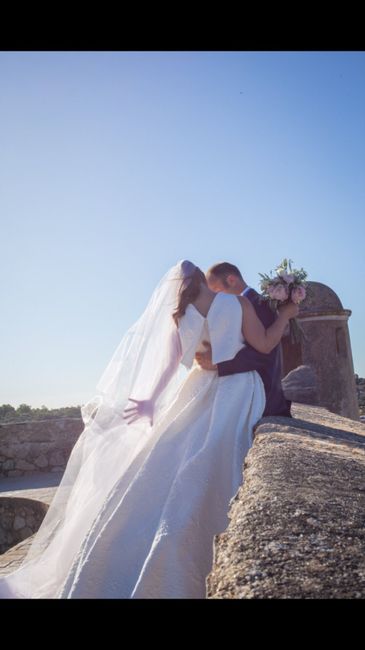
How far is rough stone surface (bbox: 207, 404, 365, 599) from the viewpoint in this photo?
82 centimetres

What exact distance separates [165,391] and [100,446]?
594mm

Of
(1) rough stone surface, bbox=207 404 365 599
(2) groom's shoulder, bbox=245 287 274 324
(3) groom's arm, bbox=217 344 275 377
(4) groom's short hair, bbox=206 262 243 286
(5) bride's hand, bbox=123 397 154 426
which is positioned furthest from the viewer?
(4) groom's short hair, bbox=206 262 243 286

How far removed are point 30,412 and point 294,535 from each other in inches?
530

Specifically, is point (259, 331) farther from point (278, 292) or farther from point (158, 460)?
point (158, 460)

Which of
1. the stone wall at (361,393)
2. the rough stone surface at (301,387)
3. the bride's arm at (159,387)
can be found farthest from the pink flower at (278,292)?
the stone wall at (361,393)

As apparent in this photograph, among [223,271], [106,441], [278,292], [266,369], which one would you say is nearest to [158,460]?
[106,441]

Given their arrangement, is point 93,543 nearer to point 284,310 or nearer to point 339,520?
point 339,520

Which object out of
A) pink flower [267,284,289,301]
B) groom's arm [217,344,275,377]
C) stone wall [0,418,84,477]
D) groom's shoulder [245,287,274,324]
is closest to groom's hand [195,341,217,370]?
groom's arm [217,344,275,377]

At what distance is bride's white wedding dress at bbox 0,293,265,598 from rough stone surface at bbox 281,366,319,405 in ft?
12.9

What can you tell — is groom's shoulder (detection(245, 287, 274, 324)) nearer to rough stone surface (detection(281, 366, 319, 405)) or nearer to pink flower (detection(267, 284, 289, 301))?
pink flower (detection(267, 284, 289, 301))

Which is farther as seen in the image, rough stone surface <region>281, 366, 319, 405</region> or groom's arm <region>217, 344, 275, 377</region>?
rough stone surface <region>281, 366, 319, 405</region>

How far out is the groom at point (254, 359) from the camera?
327 centimetres

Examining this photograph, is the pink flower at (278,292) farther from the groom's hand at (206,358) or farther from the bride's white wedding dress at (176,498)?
the groom's hand at (206,358)
